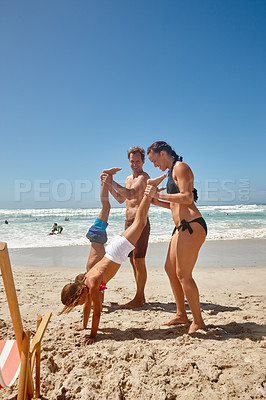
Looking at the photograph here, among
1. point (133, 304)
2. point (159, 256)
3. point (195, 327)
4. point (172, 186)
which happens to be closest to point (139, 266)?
point (133, 304)

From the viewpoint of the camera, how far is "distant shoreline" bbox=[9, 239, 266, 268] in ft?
25.5

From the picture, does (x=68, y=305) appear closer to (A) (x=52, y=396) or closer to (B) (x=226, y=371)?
(A) (x=52, y=396)

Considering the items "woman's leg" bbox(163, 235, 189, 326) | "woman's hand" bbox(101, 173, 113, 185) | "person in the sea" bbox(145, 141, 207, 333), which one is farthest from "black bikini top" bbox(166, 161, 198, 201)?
"woman's hand" bbox(101, 173, 113, 185)

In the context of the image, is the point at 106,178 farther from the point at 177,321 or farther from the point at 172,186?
the point at 177,321

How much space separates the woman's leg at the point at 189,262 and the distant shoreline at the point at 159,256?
14.7 feet

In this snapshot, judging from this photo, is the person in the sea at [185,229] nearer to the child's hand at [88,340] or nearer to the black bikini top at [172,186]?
the black bikini top at [172,186]

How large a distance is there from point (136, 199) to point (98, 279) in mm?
1717

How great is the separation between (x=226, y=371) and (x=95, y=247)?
2.50 metres

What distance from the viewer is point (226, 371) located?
2152 mm

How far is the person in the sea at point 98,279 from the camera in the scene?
2.90m

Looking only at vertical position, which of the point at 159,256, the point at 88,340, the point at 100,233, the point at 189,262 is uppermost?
the point at 100,233

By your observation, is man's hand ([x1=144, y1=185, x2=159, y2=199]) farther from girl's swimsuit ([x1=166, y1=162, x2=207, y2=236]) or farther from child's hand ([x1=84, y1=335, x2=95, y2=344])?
child's hand ([x1=84, y1=335, x2=95, y2=344])

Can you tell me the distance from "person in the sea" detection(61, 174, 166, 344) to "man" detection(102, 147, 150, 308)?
93cm

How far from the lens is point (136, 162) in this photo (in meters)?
4.57
